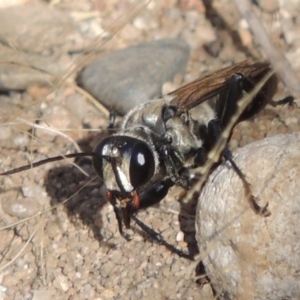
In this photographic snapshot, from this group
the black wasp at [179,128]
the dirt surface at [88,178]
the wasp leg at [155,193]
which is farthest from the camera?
the dirt surface at [88,178]

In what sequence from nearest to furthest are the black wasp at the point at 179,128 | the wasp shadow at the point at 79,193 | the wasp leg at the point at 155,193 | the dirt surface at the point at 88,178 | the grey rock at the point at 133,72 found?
the black wasp at the point at 179,128 → the wasp leg at the point at 155,193 → the dirt surface at the point at 88,178 → the wasp shadow at the point at 79,193 → the grey rock at the point at 133,72

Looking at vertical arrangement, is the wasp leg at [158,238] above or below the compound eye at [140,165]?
below

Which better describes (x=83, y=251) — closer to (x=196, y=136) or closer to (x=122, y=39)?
(x=196, y=136)

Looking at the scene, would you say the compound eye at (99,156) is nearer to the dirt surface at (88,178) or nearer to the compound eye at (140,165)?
the compound eye at (140,165)

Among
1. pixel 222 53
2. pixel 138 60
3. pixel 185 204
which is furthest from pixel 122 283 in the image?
pixel 222 53

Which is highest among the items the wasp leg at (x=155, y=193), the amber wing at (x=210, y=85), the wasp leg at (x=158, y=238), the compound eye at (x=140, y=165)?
the amber wing at (x=210, y=85)

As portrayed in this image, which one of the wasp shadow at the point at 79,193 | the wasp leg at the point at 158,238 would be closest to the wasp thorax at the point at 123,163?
the wasp leg at the point at 158,238
